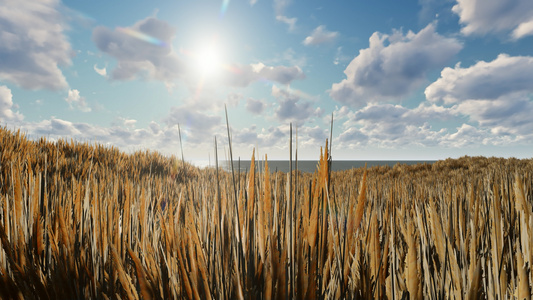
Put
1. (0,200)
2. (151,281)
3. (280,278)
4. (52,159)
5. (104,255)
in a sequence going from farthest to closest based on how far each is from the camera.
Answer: (52,159)
(0,200)
(104,255)
(151,281)
(280,278)

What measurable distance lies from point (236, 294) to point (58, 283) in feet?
2.52

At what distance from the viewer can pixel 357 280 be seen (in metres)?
0.88

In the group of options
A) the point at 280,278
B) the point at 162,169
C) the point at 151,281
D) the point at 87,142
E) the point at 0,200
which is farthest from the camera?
the point at 162,169

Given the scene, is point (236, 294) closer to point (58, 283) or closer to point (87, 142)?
point (58, 283)

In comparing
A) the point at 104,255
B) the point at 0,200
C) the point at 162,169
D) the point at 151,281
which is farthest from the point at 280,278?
the point at 162,169

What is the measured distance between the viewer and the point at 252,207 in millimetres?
887

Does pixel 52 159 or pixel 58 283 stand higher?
pixel 52 159

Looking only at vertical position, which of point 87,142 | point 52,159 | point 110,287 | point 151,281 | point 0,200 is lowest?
point 110,287

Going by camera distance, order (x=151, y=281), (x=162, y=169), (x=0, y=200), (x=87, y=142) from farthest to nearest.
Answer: (x=162, y=169)
(x=87, y=142)
(x=0, y=200)
(x=151, y=281)

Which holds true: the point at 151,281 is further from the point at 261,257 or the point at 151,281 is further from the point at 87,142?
the point at 87,142

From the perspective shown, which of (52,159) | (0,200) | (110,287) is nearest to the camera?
(110,287)

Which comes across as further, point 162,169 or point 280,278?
point 162,169

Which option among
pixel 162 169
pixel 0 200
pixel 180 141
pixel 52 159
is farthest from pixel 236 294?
pixel 162 169

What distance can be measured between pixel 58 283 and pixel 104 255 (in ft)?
0.54
